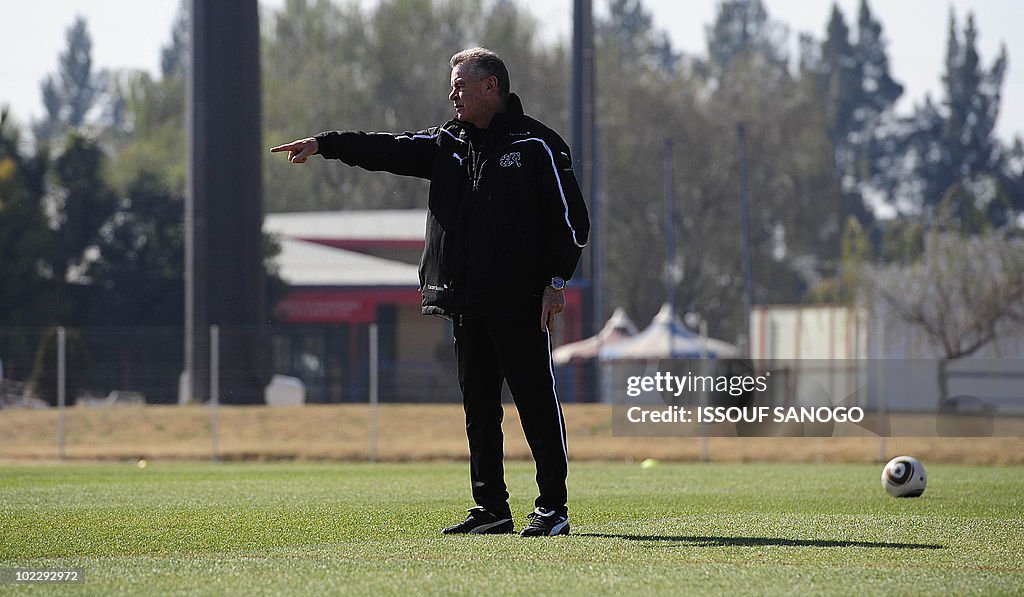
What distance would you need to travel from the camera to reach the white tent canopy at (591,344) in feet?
96.4

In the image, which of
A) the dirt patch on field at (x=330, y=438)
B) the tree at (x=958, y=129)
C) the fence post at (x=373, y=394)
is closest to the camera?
the dirt patch on field at (x=330, y=438)

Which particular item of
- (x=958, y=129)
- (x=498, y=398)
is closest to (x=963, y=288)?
(x=498, y=398)

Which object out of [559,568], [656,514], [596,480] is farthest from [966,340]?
[559,568]

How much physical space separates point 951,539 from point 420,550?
80.6 inches

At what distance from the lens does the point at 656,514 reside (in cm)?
703

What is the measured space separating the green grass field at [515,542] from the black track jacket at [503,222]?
0.98 metres

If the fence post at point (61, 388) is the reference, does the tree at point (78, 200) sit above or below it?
above

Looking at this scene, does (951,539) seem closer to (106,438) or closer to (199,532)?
(199,532)

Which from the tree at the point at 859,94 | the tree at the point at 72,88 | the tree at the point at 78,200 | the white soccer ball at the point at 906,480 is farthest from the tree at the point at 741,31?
the white soccer ball at the point at 906,480

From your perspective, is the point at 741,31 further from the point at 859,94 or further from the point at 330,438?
the point at 330,438

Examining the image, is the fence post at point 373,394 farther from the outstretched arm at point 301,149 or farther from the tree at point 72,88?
the tree at point 72,88

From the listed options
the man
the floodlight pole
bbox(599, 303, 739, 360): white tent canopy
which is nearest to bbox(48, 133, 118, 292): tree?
bbox(599, 303, 739, 360): white tent canopy

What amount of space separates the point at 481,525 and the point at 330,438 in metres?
13.9

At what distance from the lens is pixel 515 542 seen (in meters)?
5.48
